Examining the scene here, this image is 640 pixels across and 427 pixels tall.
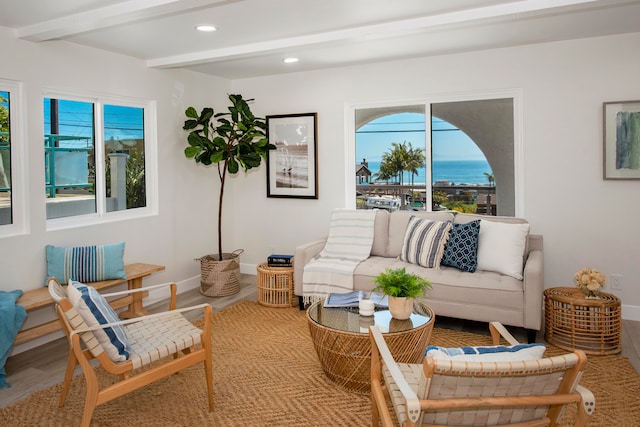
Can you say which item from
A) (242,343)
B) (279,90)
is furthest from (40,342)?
(279,90)

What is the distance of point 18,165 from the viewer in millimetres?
3818

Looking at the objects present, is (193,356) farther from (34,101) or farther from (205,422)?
(34,101)

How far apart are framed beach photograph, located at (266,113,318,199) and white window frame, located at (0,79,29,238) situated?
8.69 feet

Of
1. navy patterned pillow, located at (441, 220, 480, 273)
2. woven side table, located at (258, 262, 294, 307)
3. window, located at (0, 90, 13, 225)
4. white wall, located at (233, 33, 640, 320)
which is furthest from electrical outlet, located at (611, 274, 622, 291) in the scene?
window, located at (0, 90, 13, 225)

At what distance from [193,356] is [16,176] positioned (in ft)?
7.23

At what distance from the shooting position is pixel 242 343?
3826 millimetres

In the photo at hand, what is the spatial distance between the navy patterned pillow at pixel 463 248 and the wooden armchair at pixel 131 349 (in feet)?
7.33

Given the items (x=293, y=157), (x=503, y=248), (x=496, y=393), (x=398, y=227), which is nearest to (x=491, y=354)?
(x=496, y=393)

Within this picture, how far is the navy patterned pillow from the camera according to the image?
162 inches

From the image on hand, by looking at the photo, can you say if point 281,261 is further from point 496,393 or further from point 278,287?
point 496,393

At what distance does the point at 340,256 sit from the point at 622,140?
262 cm

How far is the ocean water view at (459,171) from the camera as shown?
4.94 meters

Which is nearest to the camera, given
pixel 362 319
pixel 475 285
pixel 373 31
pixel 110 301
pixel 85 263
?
pixel 362 319

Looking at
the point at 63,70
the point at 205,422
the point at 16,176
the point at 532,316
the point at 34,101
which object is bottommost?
the point at 205,422
